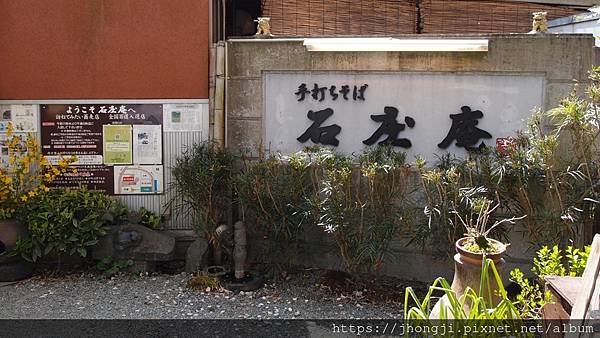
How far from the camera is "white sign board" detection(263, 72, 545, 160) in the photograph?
6.62 metres

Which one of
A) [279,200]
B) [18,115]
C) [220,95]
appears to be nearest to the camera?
[279,200]

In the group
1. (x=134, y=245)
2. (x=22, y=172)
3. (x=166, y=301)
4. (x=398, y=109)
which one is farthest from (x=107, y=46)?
(x=398, y=109)

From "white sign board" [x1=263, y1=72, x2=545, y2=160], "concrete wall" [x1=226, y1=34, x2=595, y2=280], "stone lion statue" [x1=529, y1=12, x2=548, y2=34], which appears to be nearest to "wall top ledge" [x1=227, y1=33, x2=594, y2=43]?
"concrete wall" [x1=226, y1=34, x2=595, y2=280]

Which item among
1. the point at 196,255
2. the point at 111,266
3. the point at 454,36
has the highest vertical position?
the point at 454,36

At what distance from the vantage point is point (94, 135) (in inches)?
289

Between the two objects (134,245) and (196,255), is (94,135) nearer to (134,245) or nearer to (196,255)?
(134,245)

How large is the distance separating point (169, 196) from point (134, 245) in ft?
2.75

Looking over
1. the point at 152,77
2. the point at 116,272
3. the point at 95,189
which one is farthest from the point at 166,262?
the point at 152,77

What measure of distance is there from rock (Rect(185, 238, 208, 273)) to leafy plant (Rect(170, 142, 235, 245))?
0.14 m

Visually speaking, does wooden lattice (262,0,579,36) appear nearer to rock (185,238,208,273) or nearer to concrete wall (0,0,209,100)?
concrete wall (0,0,209,100)

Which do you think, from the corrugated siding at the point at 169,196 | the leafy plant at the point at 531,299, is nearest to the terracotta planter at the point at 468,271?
the leafy plant at the point at 531,299

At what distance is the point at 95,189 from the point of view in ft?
24.2

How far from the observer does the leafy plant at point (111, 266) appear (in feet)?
22.5

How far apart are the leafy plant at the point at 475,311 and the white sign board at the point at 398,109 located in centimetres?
323
